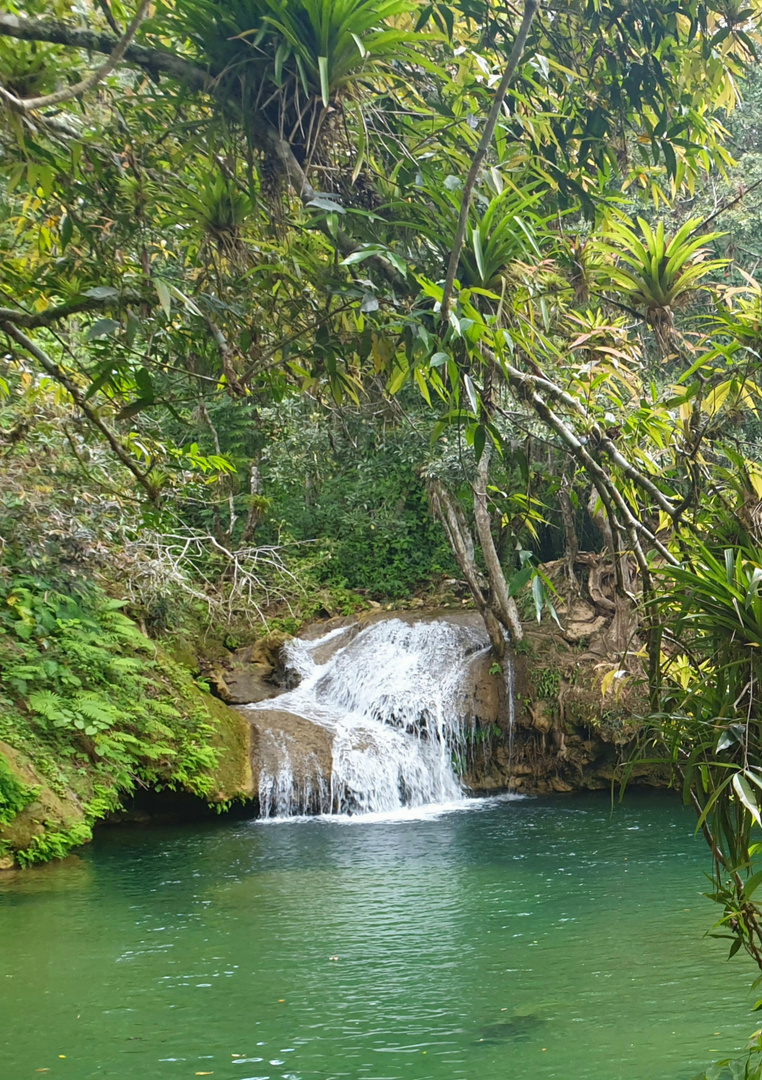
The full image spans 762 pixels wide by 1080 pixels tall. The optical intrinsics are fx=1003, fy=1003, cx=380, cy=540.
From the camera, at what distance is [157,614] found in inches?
484

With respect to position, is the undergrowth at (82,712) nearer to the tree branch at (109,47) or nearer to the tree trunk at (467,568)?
the tree trunk at (467,568)

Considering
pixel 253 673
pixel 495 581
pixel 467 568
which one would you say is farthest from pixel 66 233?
pixel 253 673

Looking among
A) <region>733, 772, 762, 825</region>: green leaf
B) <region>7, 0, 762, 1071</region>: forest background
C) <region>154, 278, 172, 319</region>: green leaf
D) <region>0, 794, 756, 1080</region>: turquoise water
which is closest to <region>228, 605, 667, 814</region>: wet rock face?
<region>0, 794, 756, 1080</region>: turquoise water

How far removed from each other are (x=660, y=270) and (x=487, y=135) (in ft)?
2.41

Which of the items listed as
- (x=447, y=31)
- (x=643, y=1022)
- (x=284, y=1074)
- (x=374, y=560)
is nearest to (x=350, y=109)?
(x=447, y=31)

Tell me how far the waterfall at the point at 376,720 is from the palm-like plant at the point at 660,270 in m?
9.09

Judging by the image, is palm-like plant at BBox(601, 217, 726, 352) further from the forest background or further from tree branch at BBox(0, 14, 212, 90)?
tree branch at BBox(0, 14, 212, 90)

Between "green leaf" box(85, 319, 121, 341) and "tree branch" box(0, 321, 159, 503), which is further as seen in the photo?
"tree branch" box(0, 321, 159, 503)

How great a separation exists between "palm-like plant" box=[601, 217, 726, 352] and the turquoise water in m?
3.19

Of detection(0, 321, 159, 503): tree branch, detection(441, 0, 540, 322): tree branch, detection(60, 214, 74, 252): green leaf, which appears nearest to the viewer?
detection(441, 0, 540, 322): tree branch

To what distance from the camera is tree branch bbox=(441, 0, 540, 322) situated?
191 cm

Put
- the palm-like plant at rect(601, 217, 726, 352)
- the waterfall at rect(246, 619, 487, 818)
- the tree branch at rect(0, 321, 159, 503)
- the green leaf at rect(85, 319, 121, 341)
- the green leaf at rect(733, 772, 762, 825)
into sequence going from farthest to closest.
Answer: the waterfall at rect(246, 619, 487, 818) → the tree branch at rect(0, 321, 159, 503) → the palm-like plant at rect(601, 217, 726, 352) → the green leaf at rect(85, 319, 121, 341) → the green leaf at rect(733, 772, 762, 825)

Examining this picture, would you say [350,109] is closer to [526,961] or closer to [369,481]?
[526,961]

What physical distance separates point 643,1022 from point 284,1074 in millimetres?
1711
